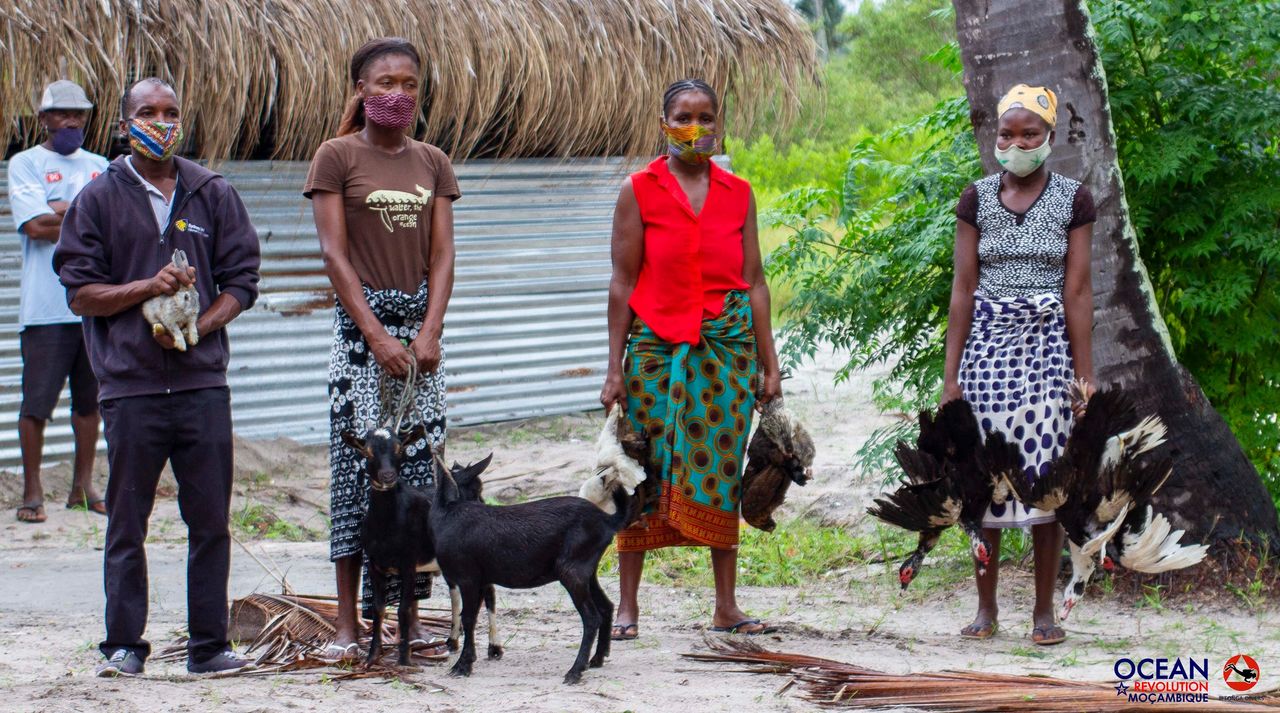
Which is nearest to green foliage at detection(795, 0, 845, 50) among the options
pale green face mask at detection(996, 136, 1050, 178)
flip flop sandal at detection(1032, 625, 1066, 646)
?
pale green face mask at detection(996, 136, 1050, 178)

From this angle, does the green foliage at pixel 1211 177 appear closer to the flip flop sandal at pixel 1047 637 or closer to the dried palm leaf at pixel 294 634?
the flip flop sandal at pixel 1047 637

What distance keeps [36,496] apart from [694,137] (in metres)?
4.54

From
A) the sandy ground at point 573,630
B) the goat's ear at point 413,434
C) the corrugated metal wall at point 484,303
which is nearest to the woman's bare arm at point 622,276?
the goat's ear at point 413,434

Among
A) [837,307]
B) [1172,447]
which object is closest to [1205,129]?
[1172,447]

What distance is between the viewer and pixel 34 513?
7262 millimetres

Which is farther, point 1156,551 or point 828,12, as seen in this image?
point 828,12

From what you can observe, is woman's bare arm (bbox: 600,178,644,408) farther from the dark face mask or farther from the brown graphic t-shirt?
the dark face mask

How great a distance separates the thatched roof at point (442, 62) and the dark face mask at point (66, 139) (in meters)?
0.45

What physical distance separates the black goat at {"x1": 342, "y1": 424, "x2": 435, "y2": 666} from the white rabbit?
60cm

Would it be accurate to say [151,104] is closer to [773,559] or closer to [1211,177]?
[773,559]

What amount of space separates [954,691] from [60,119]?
18.2ft

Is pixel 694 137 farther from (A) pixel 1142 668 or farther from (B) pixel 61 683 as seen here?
(B) pixel 61 683

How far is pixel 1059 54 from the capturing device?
5.41 m

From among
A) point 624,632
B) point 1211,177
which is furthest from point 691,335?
point 1211,177
